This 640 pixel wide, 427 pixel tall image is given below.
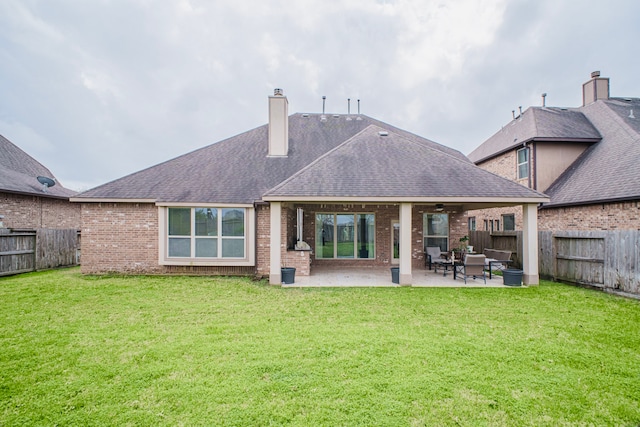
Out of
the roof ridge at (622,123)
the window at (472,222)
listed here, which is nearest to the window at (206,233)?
the window at (472,222)

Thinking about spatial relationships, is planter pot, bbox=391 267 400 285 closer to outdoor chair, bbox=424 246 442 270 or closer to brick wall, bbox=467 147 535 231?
outdoor chair, bbox=424 246 442 270

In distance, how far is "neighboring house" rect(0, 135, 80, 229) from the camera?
1291cm

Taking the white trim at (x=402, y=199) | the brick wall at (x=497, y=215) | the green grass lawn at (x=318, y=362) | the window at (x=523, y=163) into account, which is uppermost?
the window at (x=523, y=163)

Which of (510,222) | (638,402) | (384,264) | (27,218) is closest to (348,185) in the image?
(384,264)

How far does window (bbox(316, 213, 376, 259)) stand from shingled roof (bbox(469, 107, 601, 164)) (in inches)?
345

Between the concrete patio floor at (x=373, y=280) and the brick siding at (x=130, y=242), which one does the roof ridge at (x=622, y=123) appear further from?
the brick siding at (x=130, y=242)

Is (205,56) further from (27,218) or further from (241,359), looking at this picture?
(241,359)

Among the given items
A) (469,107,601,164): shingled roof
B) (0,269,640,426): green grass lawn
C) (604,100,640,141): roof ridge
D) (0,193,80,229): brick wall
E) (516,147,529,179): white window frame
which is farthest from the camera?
(516,147,529,179): white window frame

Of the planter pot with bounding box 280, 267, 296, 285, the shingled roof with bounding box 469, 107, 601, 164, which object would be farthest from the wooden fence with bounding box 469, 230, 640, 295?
the planter pot with bounding box 280, 267, 296, 285

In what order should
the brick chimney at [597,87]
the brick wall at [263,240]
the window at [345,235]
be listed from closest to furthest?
the brick wall at [263,240]
the window at [345,235]
the brick chimney at [597,87]

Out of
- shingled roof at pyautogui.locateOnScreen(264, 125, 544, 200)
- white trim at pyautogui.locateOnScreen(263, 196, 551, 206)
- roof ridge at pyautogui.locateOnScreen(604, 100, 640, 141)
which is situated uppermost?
roof ridge at pyautogui.locateOnScreen(604, 100, 640, 141)

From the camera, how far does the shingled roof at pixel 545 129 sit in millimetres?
13977

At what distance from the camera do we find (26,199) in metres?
13.7

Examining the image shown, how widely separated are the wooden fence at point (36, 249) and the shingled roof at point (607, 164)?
20.3 meters
